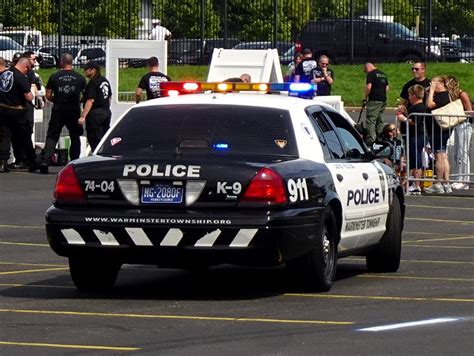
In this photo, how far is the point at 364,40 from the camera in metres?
43.2

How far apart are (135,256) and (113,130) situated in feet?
3.98

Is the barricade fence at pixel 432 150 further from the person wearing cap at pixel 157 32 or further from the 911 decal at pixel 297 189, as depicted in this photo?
the person wearing cap at pixel 157 32

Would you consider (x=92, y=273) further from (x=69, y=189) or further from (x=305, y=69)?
(x=305, y=69)

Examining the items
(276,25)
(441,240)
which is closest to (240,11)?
(276,25)

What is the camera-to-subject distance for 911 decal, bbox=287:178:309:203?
10.3 m

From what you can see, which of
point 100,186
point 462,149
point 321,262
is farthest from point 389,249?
point 462,149

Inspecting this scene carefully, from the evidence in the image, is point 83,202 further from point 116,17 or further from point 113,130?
point 116,17

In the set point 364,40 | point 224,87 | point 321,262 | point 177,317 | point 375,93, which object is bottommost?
point 177,317

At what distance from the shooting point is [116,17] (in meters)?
42.8

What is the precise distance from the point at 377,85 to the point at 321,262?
17.0m

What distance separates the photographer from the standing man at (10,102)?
22.9 metres

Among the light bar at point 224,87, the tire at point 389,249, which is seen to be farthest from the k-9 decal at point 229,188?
the tire at point 389,249

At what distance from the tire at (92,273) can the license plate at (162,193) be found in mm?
629

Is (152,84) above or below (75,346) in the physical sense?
above
